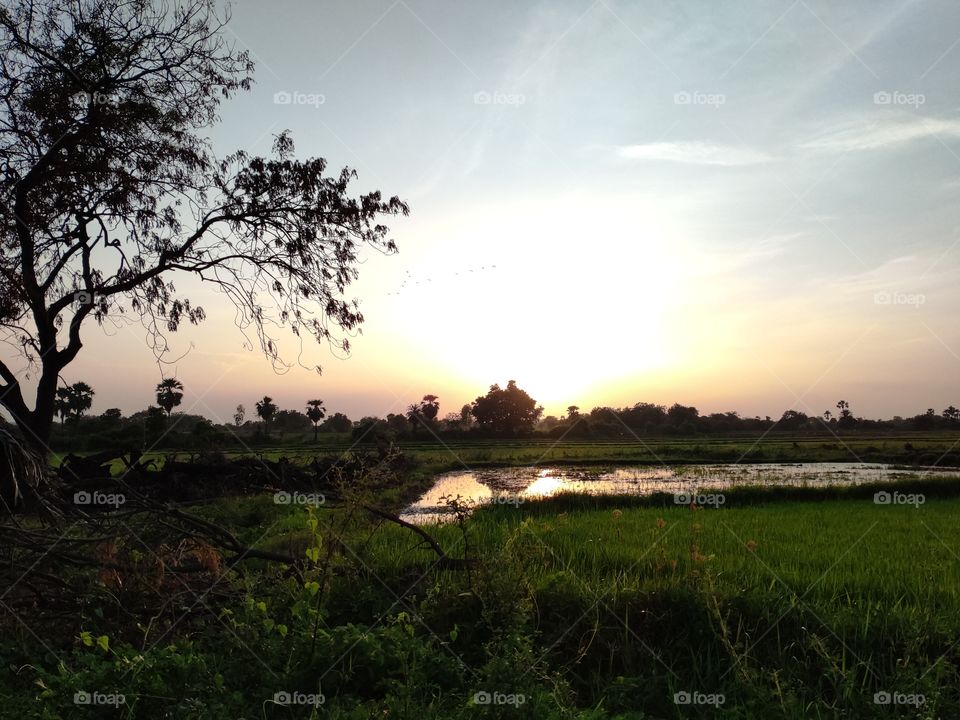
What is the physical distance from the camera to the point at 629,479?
22.1 meters

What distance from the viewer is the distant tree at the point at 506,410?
7269 cm

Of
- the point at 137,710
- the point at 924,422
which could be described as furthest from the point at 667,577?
the point at 924,422

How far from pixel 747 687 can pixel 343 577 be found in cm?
356

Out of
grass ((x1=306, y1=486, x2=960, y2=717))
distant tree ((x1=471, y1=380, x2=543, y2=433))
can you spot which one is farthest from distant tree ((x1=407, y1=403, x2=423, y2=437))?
grass ((x1=306, y1=486, x2=960, y2=717))

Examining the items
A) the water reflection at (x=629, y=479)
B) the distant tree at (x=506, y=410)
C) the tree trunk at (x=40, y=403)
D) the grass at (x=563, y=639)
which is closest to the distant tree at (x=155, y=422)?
the tree trunk at (x=40, y=403)

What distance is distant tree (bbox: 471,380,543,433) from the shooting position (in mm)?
72688

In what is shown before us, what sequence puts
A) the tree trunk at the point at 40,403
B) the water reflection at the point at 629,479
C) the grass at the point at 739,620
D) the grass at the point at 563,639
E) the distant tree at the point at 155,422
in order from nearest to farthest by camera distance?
the grass at the point at 563,639
the grass at the point at 739,620
the tree trunk at the point at 40,403
the water reflection at the point at 629,479
the distant tree at the point at 155,422

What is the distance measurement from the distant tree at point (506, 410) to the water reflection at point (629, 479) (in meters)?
44.3

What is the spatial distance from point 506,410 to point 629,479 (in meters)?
51.1

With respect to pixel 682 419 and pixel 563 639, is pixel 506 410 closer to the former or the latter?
pixel 682 419

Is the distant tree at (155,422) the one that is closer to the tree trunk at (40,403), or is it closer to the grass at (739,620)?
the tree trunk at (40,403)

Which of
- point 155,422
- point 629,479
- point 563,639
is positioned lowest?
point 629,479

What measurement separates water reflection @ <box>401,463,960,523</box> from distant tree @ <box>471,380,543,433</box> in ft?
145

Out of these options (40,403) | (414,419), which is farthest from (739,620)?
(414,419)
